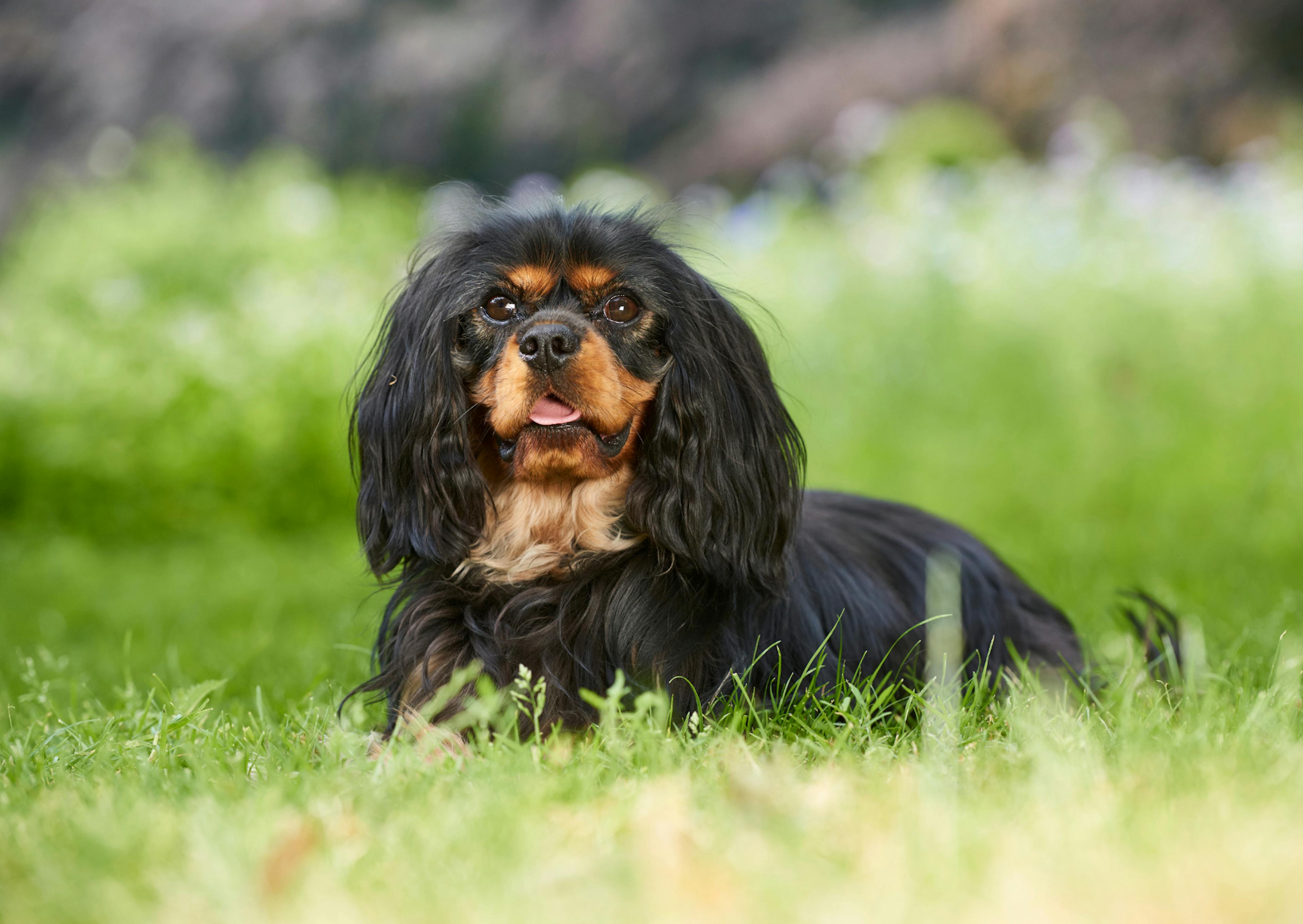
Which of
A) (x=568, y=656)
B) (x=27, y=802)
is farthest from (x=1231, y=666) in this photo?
(x=27, y=802)

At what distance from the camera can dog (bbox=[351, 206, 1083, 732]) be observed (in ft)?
8.39

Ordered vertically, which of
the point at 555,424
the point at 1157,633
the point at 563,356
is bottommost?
the point at 1157,633

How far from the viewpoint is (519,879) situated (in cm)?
153

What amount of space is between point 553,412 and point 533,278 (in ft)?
1.01

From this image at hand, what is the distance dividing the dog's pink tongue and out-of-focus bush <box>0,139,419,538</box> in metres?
2.49

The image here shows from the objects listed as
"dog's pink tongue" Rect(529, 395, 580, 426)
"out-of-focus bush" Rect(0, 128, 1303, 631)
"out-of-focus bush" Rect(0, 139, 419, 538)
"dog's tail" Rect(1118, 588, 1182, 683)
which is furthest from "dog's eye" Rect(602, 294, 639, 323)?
"out-of-focus bush" Rect(0, 128, 1303, 631)

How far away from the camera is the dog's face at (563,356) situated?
98.8 inches

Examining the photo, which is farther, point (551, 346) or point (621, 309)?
point (621, 309)

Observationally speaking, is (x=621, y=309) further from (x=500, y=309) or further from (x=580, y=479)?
(x=580, y=479)

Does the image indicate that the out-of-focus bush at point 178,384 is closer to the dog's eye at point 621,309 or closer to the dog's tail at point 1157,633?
the dog's eye at point 621,309

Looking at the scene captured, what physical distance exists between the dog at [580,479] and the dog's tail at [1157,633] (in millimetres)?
627

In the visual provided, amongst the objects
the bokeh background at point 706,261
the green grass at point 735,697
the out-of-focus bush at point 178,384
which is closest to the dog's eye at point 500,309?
the bokeh background at point 706,261

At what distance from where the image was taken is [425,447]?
268 cm

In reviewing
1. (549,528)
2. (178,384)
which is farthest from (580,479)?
(178,384)
